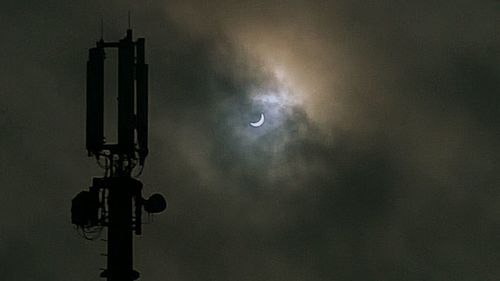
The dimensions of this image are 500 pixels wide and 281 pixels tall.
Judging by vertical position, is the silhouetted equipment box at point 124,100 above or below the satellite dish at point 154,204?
above

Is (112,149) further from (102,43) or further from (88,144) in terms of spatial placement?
(102,43)

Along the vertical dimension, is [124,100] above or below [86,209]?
above

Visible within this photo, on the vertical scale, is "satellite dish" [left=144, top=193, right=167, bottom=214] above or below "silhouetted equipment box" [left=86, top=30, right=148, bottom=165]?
below

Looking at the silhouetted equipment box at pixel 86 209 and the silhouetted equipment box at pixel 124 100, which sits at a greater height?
the silhouetted equipment box at pixel 124 100

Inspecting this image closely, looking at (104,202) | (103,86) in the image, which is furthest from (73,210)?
(103,86)
